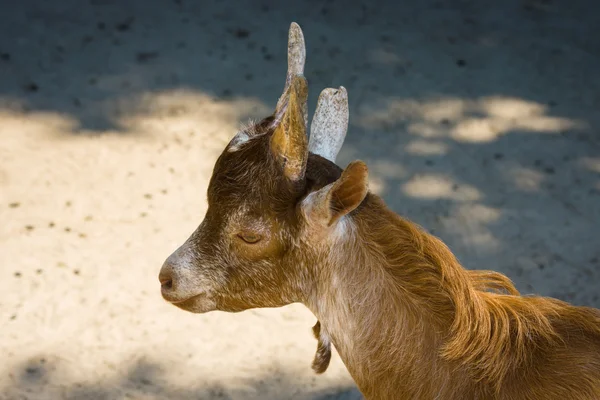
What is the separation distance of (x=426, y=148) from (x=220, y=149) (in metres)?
1.40

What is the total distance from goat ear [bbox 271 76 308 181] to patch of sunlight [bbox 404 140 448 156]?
3088mm

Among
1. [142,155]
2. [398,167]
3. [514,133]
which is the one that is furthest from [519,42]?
[142,155]

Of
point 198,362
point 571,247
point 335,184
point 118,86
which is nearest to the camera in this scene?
point 335,184

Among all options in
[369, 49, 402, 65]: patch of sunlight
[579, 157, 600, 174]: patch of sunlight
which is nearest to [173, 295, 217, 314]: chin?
[579, 157, 600, 174]: patch of sunlight

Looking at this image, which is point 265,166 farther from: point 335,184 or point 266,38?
point 266,38

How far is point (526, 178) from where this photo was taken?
18.1ft

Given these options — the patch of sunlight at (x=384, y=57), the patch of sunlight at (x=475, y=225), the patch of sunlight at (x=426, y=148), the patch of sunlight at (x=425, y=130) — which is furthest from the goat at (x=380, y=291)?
the patch of sunlight at (x=384, y=57)

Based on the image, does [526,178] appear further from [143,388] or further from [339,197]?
[339,197]

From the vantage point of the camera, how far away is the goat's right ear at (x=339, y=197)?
2.50m

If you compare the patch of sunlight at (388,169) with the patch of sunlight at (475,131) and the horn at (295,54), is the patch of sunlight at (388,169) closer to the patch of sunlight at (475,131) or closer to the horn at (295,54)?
the patch of sunlight at (475,131)

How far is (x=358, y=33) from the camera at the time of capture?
6688 mm

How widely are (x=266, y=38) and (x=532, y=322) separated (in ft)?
13.9

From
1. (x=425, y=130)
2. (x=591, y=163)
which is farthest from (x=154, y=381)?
(x=591, y=163)

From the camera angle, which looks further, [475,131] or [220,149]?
[475,131]
